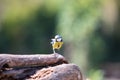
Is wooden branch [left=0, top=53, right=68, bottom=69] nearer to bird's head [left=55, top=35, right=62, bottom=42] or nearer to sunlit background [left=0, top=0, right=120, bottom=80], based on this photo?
bird's head [left=55, top=35, right=62, bottom=42]

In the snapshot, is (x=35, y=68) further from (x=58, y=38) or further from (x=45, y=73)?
(x=58, y=38)

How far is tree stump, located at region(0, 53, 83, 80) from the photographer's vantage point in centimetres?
202

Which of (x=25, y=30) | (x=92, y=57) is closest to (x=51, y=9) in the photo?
(x=25, y=30)

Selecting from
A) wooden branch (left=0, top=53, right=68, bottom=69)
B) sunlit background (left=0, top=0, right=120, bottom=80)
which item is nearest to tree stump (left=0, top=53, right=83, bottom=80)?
wooden branch (left=0, top=53, right=68, bottom=69)

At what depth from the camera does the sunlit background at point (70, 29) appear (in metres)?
6.33

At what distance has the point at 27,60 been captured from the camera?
2084mm

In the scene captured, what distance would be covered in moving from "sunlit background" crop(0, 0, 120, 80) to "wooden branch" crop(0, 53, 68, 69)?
12.9 ft

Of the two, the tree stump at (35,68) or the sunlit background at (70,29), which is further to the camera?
the sunlit background at (70,29)

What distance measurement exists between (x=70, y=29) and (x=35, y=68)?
13.6ft

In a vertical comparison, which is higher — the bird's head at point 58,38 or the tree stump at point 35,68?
the bird's head at point 58,38

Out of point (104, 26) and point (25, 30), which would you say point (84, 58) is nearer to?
point (104, 26)

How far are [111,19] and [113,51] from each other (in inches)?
21.6

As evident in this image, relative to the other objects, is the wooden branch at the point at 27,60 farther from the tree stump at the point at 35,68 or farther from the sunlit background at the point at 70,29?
the sunlit background at the point at 70,29

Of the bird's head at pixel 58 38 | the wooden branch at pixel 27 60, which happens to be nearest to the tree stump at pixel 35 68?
the wooden branch at pixel 27 60
